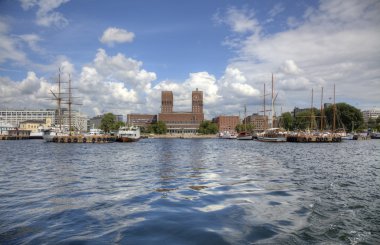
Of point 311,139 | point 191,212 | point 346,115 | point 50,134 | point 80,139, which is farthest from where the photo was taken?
point 346,115

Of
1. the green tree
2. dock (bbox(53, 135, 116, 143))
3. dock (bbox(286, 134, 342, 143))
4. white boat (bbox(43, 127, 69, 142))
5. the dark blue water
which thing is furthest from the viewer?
the green tree

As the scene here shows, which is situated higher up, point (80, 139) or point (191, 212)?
point (191, 212)

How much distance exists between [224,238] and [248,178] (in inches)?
521

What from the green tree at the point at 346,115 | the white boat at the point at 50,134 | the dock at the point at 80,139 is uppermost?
the green tree at the point at 346,115

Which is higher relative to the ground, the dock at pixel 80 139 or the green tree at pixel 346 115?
the green tree at pixel 346 115

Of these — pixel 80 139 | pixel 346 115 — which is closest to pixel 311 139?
pixel 80 139

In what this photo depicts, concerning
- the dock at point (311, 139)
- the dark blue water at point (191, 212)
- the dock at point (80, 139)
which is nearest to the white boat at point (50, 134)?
the dock at point (80, 139)

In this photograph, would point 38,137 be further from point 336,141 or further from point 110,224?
point 110,224

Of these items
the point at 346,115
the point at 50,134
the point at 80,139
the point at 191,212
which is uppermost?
the point at 346,115

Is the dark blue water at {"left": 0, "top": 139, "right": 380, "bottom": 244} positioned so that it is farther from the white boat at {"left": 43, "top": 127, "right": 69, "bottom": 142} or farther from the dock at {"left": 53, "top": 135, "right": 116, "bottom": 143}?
the white boat at {"left": 43, "top": 127, "right": 69, "bottom": 142}

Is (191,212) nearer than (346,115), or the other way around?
(191,212)

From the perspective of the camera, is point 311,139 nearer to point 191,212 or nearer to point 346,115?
point 346,115

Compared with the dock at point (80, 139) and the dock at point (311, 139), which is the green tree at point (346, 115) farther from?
the dock at point (80, 139)

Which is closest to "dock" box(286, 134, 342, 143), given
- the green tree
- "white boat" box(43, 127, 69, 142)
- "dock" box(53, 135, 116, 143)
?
"dock" box(53, 135, 116, 143)
